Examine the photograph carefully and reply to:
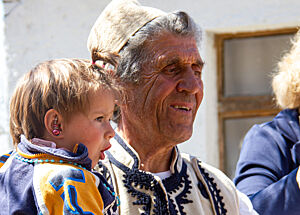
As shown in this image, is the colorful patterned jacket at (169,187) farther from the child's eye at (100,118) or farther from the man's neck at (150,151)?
the child's eye at (100,118)

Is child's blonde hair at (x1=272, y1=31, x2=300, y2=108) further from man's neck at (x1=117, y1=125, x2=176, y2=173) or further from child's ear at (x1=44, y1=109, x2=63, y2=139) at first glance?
child's ear at (x1=44, y1=109, x2=63, y2=139)

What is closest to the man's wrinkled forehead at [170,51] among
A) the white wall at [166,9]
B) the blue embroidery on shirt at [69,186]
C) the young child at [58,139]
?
the young child at [58,139]

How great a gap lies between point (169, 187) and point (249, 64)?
259 cm

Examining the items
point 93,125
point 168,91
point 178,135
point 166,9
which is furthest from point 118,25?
point 166,9

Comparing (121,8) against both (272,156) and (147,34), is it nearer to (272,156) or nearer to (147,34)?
(147,34)

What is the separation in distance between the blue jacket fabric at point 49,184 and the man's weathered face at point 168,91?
2.48 feet

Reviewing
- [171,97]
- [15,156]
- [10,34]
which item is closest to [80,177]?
[15,156]

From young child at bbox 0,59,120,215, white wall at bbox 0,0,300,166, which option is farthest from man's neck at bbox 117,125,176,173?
white wall at bbox 0,0,300,166

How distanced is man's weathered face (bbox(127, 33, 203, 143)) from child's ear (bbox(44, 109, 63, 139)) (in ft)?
2.60

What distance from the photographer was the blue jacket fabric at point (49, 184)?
187cm

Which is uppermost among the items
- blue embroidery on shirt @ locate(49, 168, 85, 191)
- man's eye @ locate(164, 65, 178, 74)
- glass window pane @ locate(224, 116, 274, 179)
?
man's eye @ locate(164, 65, 178, 74)

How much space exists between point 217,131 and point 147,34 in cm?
231

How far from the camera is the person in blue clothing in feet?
9.68

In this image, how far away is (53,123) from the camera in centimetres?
206
